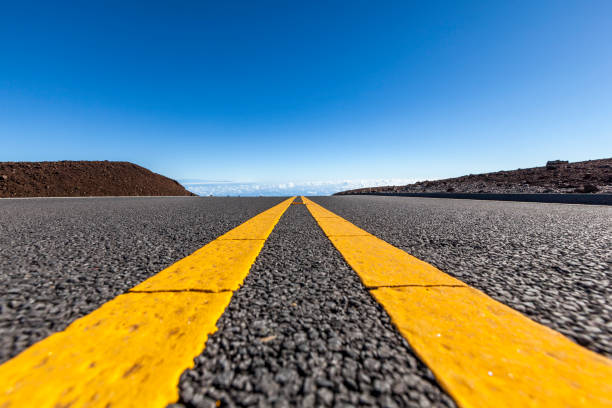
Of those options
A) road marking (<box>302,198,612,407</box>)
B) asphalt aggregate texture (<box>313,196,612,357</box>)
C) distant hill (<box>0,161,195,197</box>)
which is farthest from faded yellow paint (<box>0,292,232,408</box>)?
distant hill (<box>0,161,195,197</box>)

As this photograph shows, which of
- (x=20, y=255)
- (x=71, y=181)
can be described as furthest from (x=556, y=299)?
(x=71, y=181)

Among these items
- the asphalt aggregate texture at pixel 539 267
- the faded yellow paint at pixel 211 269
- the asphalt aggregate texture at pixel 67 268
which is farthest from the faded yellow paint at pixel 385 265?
the asphalt aggregate texture at pixel 67 268

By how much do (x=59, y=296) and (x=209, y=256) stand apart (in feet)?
2.27

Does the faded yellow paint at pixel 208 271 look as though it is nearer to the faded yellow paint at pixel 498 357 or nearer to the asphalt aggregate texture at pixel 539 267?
the faded yellow paint at pixel 498 357

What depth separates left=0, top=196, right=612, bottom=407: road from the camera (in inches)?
22.7

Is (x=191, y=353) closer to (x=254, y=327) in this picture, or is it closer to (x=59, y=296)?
(x=254, y=327)

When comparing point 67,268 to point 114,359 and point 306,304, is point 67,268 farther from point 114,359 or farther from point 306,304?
point 306,304

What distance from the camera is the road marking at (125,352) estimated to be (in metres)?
0.54

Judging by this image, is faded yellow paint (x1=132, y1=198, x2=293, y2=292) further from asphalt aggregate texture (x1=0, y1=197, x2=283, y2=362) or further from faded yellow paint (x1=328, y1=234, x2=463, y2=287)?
faded yellow paint (x1=328, y1=234, x2=463, y2=287)

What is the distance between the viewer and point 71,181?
22.3m

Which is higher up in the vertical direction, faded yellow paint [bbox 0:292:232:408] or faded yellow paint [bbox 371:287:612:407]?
faded yellow paint [bbox 0:292:232:408]

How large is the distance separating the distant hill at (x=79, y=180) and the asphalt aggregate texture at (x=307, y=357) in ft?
88.3

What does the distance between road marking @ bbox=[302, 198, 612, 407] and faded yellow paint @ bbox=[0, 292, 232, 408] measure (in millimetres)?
633

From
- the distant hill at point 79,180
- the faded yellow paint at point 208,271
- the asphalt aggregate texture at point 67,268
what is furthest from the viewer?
the distant hill at point 79,180
